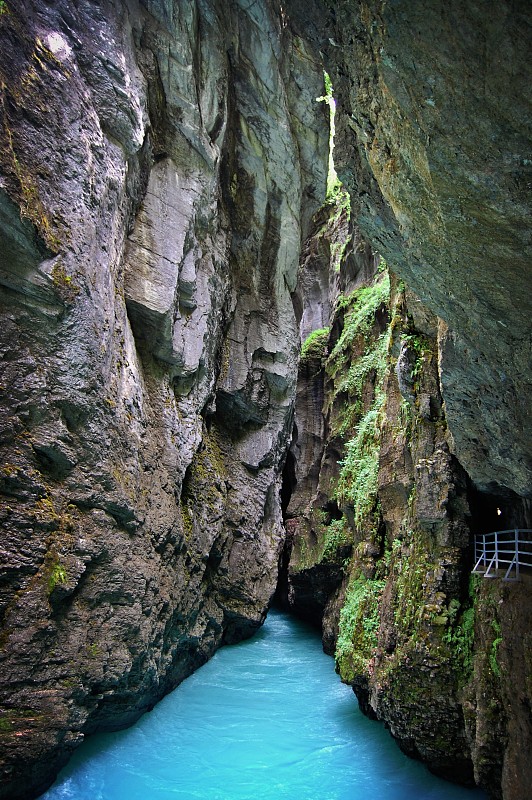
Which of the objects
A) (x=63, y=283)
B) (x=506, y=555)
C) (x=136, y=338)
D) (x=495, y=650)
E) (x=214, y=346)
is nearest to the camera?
(x=495, y=650)

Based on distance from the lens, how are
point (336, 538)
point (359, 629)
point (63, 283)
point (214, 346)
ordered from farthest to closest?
1. point (336, 538)
2. point (214, 346)
3. point (359, 629)
4. point (63, 283)

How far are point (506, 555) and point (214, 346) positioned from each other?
923 centimetres

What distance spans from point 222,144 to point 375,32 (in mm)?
10323

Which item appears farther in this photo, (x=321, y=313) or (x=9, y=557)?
(x=321, y=313)

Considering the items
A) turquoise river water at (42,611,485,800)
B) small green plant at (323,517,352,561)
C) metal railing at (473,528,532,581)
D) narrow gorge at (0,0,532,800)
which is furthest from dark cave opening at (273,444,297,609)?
metal railing at (473,528,532,581)

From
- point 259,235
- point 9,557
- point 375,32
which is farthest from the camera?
point 259,235

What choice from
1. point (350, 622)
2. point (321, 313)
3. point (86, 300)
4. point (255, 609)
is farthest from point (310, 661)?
point (321, 313)

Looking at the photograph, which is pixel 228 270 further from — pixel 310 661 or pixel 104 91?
pixel 310 661

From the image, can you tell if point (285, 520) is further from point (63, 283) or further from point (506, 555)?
point (63, 283)

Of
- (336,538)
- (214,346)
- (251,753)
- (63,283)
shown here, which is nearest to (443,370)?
(63,283)

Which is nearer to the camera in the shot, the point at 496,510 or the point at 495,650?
the point at 495,650

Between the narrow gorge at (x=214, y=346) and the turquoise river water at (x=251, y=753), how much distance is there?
0.54m

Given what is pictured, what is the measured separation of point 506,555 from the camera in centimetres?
942

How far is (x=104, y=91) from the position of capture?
896 cm
